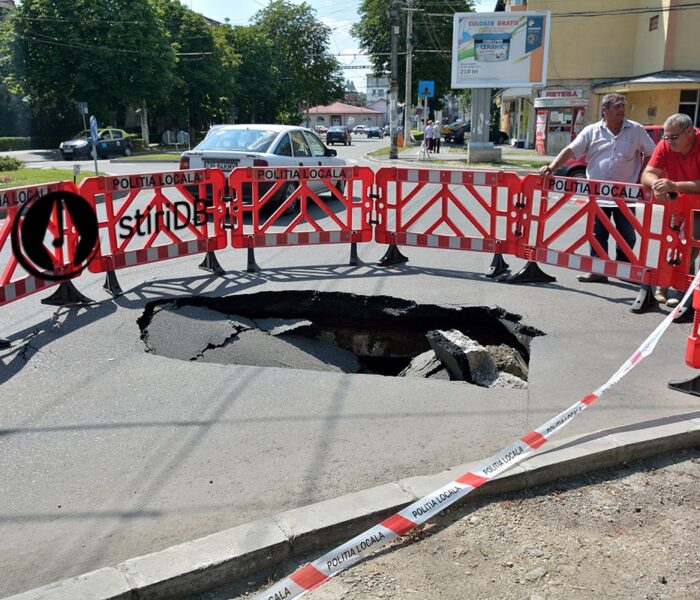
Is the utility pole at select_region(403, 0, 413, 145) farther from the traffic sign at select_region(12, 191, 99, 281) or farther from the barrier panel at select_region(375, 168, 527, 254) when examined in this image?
the traffic sign at select_region(12, 191, 99, 281)

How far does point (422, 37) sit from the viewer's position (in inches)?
2210

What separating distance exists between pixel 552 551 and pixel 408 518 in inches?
28.8

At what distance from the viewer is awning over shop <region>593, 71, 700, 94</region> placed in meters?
33.2

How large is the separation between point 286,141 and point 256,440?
10411 mm

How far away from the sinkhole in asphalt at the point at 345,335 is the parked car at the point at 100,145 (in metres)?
31.9

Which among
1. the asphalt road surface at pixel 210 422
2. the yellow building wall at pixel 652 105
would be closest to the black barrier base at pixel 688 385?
the asphalt road surface at pixel 210 422

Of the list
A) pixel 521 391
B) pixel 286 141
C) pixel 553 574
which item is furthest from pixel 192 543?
pixel 286 141

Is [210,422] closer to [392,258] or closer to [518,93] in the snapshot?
[392,258]

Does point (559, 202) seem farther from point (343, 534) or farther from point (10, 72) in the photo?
point (10, 72)

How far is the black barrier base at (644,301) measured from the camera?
723cm

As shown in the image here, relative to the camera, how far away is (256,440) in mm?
4520

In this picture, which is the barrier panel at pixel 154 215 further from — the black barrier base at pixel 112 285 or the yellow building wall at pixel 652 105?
the yellow building wall at pixel 652 105

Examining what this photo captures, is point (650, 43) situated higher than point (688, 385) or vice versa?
point (650, 43)

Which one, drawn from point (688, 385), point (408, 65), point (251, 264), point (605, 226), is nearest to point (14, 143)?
point (408, 65)
